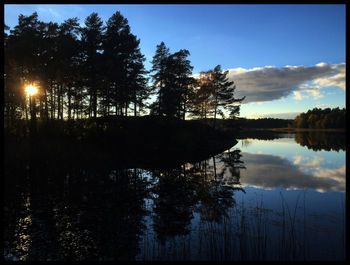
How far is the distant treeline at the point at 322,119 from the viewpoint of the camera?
124512 millimetres

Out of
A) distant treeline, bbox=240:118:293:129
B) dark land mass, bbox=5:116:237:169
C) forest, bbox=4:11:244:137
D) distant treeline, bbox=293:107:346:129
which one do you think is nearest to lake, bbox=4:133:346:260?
→ dark land mass, bbox=5:116:237:169

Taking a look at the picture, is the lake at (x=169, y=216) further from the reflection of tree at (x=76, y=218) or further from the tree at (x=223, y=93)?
the tree at (x=223, y=93)

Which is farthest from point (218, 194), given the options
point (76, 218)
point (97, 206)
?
point (76, 218)

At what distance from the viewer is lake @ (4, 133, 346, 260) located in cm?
605

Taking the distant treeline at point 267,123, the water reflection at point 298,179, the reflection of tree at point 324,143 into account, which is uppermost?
the distant treeline at point 267,123

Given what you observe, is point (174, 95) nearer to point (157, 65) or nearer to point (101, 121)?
point (157, 65)

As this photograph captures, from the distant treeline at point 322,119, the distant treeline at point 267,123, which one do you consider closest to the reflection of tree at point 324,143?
the distant treeline at point 322,119

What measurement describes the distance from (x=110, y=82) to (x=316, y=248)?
35809 mm

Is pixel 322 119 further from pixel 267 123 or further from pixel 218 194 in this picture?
pixel 218 194

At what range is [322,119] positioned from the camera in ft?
449

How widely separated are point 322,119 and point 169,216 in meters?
159

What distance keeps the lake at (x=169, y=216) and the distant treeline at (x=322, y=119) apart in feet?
449

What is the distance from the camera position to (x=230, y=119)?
169 feet

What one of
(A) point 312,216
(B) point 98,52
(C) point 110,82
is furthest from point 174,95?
(A) point 312,216
